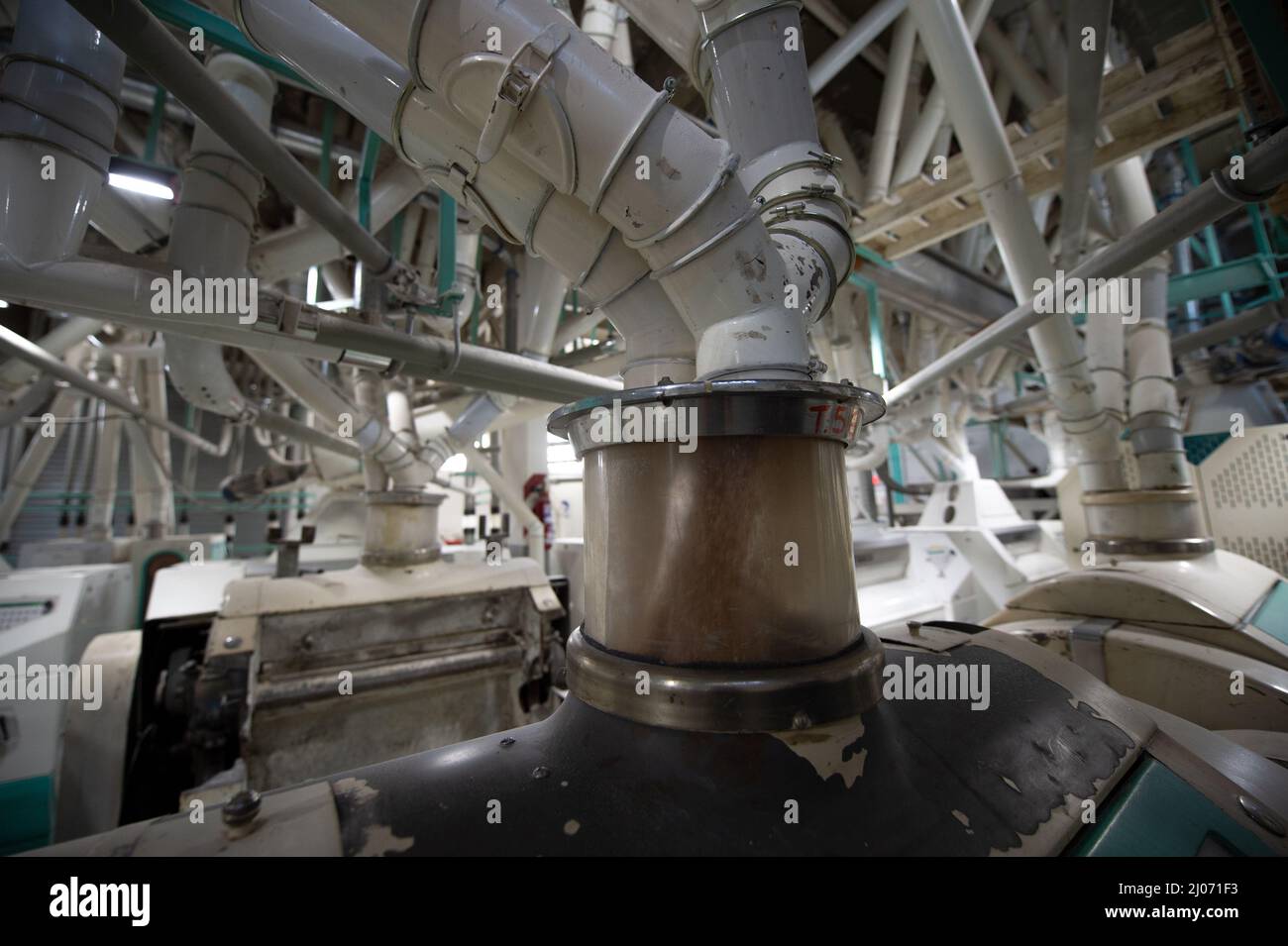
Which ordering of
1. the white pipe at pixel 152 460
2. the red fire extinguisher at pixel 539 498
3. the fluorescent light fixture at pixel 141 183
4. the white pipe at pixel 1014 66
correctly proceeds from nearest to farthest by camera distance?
the fluorescent light fixture at pixel 141 183 < the white pipe at pixel 1014 66 < the red fire extinguisher at pixel 539 498 < the white pipe at pixel 152 460

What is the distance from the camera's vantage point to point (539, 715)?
214 centimetres

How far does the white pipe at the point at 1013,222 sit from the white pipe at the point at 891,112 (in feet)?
1.30

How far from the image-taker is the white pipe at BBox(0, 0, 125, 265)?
1.00 m

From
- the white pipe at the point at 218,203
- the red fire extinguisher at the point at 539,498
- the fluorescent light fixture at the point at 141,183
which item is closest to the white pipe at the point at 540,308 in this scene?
the white pipe at the point at 218,203

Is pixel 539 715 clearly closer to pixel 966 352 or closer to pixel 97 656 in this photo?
pixel 97 656

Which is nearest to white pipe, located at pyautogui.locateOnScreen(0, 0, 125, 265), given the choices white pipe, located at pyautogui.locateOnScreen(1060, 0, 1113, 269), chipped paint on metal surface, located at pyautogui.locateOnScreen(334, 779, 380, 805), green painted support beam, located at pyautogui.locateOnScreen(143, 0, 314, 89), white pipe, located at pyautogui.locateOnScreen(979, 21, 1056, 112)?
green painted support beam, located at pyautogui.locateOnScreen(143, 0, 314, 89)

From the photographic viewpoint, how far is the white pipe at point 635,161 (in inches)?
24.8

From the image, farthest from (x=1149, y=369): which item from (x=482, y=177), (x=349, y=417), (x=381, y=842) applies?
(x=349, y=417)

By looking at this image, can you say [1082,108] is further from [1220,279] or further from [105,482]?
[105,482]

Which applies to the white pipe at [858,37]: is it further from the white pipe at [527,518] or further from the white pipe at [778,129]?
the white pipe at [527,518]

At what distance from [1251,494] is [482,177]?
4.41m

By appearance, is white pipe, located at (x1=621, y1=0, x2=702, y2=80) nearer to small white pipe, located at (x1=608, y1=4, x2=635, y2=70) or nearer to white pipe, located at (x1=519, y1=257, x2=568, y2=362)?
small white pipe, located at (x1=608, y1=4, x2=635, y2=70)

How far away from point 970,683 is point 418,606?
190cm
